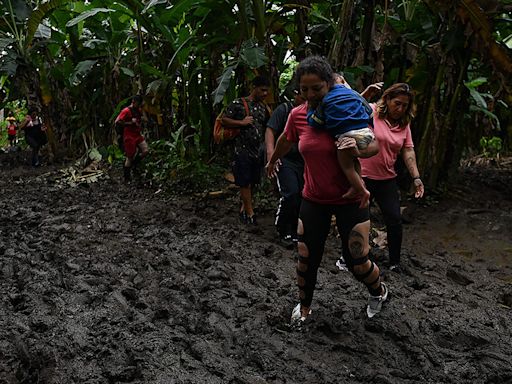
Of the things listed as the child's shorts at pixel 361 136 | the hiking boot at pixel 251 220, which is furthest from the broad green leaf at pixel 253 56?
the child's shorts at pixel 361 136

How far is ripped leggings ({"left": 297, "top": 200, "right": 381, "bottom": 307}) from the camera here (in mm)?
3029

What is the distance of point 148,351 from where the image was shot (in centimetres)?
283

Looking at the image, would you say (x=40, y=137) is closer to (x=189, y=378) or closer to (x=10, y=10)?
(x=10, y=10)

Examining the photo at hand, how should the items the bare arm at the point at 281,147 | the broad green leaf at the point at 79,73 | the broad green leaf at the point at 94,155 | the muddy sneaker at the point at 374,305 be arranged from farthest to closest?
the broad green leaf at the point at 94,155
the broad green leaf at the point at 79,73
the muddy sneaker at the point at 374,305
the bare arm at the point at 281,147

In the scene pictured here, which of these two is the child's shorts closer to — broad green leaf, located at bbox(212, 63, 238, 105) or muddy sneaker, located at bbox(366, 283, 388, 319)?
muddy sneaker, located at bbox(366, 283, 388, 319)

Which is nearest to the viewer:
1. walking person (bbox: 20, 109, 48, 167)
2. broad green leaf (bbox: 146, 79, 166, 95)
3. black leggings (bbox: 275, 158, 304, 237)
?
black leggings (bbox: 275, 158, 304, 237)

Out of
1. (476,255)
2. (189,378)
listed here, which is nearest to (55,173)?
(476,255)

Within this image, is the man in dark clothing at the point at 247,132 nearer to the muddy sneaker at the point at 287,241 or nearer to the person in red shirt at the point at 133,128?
the muddy sneaker at the point at 287,241

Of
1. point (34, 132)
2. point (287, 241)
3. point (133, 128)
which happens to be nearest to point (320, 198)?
point (287, 241)

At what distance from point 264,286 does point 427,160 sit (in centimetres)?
349

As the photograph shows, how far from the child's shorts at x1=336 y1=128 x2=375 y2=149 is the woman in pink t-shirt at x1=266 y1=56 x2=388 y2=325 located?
0.02 metres

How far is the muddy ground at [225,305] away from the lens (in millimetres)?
2781

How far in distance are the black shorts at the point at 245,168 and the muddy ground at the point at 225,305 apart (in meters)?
0.53

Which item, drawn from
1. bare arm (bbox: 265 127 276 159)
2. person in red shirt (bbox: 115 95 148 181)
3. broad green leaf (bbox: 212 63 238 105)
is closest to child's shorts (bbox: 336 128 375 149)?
bare arm (bbox: 265 127 276 159)
